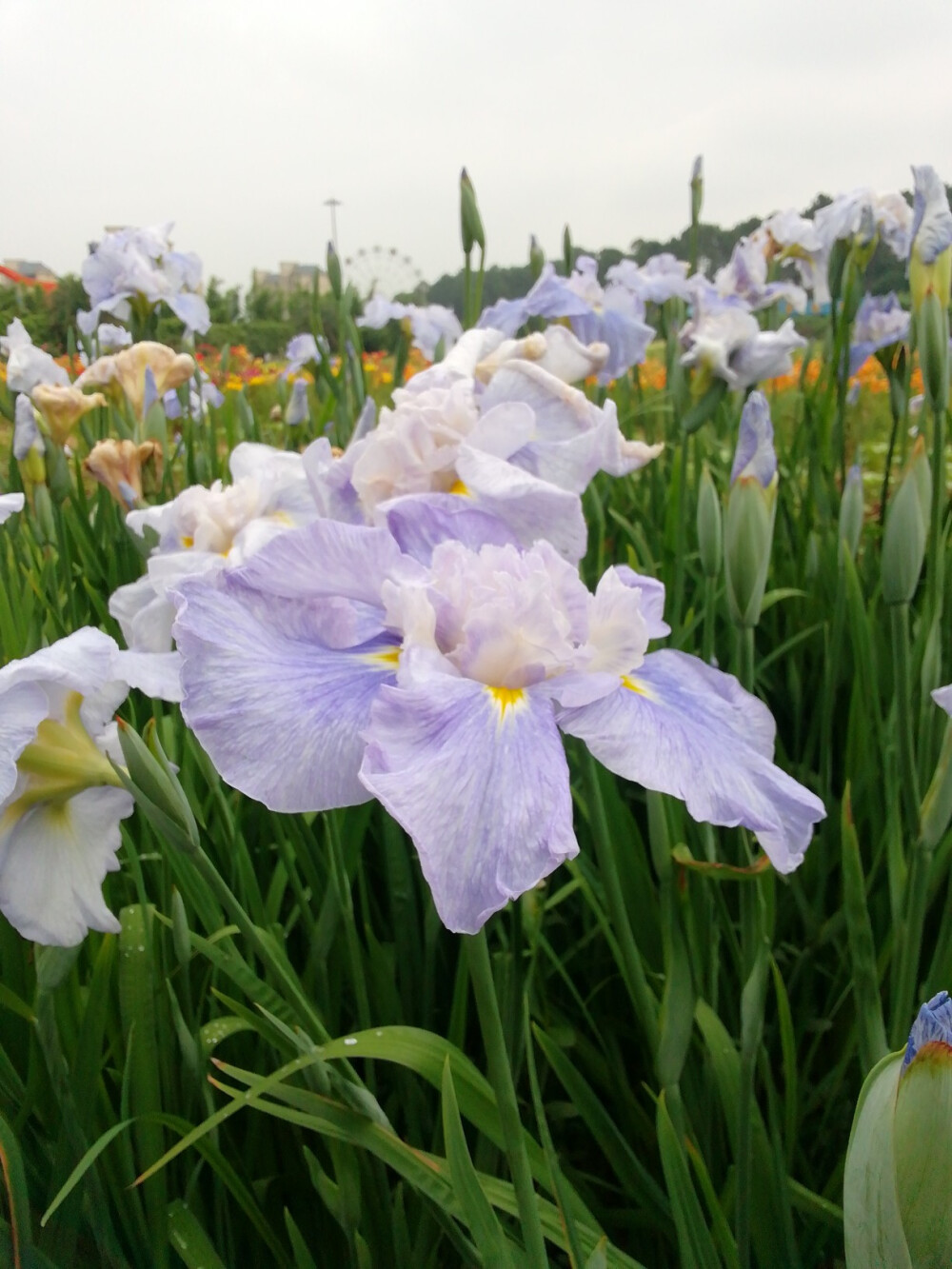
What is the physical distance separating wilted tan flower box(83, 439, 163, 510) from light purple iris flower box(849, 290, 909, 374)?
81.6 inches

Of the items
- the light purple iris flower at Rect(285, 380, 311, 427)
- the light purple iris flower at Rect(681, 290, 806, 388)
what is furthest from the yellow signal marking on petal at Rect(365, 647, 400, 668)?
the light purple iris flower at Rect(285, 380, 311, 427)

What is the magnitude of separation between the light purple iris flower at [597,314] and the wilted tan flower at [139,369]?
70 centimetres

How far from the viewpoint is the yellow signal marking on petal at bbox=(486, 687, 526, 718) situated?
65 cm

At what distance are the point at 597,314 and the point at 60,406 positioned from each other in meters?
1.42

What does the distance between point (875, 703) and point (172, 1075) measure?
3.39 feet

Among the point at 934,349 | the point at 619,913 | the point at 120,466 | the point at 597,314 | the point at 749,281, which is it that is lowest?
the point at 619,913

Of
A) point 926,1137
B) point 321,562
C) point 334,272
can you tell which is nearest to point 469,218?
point 334,272

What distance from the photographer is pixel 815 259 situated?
3205 millimetres

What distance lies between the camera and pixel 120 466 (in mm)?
1670

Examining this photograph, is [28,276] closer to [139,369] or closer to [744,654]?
[139,369]

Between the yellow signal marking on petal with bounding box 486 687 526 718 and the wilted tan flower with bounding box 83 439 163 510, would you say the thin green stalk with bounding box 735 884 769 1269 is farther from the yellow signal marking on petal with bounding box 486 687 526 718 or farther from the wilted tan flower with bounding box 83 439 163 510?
the wilted tan flower with bounding box 83 439 163 510

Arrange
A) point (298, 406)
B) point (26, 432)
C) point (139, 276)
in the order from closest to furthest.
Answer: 1. point (26, 432)
2. point (139, 276)
3. point (298, 406)

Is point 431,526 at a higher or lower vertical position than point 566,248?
lower

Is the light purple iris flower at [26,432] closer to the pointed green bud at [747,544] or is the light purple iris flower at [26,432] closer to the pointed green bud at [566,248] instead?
the pointed green bud at [566,248]
